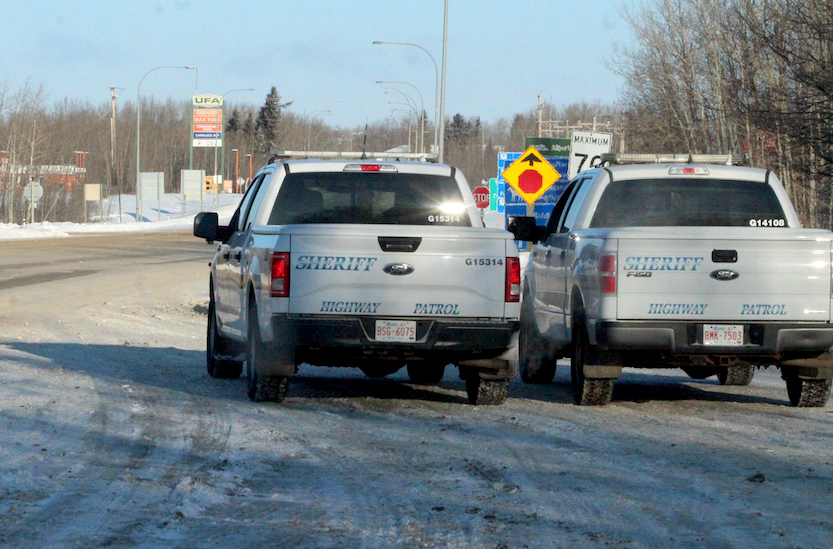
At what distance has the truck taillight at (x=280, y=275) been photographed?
28.0ft

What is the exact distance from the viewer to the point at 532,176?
21.2 m

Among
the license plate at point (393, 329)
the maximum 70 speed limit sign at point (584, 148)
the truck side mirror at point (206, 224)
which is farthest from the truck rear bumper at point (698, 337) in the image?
the maximum 70 speed limit sign at point (584, 148)

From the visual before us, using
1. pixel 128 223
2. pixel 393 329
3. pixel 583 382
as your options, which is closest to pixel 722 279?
pixel 583 382

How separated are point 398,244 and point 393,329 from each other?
0.63 m

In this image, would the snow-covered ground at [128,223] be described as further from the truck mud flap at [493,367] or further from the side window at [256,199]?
the truck mud flap at [493,367]

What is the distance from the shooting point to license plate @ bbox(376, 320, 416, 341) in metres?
8.66

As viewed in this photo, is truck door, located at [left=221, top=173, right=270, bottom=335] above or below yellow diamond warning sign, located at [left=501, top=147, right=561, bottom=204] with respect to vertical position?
below

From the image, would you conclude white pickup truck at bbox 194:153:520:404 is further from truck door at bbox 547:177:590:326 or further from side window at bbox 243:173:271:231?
truck door at bbox 547:177:590:326

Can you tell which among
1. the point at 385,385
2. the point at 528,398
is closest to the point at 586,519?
the point at 528,398

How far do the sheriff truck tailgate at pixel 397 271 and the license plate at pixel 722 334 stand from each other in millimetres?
1578

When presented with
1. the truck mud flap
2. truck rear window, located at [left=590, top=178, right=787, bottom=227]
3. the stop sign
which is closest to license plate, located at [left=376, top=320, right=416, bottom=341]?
the truck mud flap

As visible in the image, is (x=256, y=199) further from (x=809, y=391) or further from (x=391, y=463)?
(x=809, y=391)

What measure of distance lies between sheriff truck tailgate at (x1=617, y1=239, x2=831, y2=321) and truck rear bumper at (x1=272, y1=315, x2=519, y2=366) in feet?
3.27

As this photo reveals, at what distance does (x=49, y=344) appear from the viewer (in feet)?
45.1
